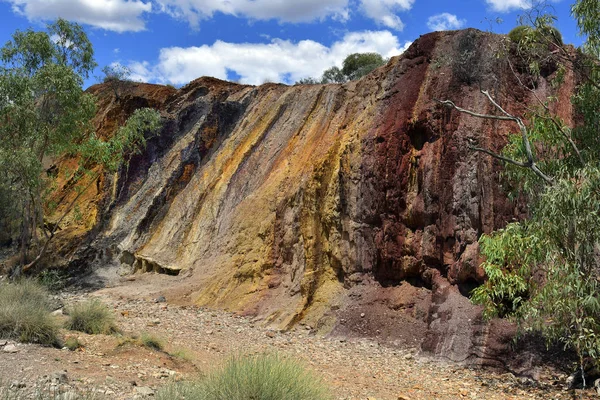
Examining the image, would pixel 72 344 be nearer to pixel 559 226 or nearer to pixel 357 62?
pixel 559 226

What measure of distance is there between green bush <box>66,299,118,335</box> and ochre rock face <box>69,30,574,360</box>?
13.7 ft

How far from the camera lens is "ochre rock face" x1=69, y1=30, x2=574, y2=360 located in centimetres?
1262

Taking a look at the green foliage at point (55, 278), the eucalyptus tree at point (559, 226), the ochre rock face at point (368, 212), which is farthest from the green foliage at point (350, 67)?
the eucalyptus tree at point (559, 226)

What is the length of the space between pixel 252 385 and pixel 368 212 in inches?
337

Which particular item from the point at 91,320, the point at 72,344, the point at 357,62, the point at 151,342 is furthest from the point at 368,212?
the point at 357,62

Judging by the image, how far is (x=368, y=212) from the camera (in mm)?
14445

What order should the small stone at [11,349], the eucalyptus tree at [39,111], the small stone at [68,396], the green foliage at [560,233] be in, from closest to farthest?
the small stone at [68,396] < the green foliage at [560,233] < the small stone at [11,349] < the eucalyptus tree at [39,111]

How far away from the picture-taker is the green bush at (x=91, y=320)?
1121cm

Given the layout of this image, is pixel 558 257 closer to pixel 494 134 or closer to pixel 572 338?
pixel 572 338

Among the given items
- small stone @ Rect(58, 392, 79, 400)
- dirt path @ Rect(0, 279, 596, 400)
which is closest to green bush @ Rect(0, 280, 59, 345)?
dirt path @ Rect(0, 279, 596, 400)

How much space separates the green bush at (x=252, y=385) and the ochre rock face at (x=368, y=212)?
546cm

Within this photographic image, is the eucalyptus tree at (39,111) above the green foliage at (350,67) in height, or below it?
below

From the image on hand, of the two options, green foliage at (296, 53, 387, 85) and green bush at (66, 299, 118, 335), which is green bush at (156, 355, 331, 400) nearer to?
green bush at (66, 299, 118, 335)

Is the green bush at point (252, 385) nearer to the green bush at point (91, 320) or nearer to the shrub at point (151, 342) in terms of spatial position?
the shrub at point (151, 342)
